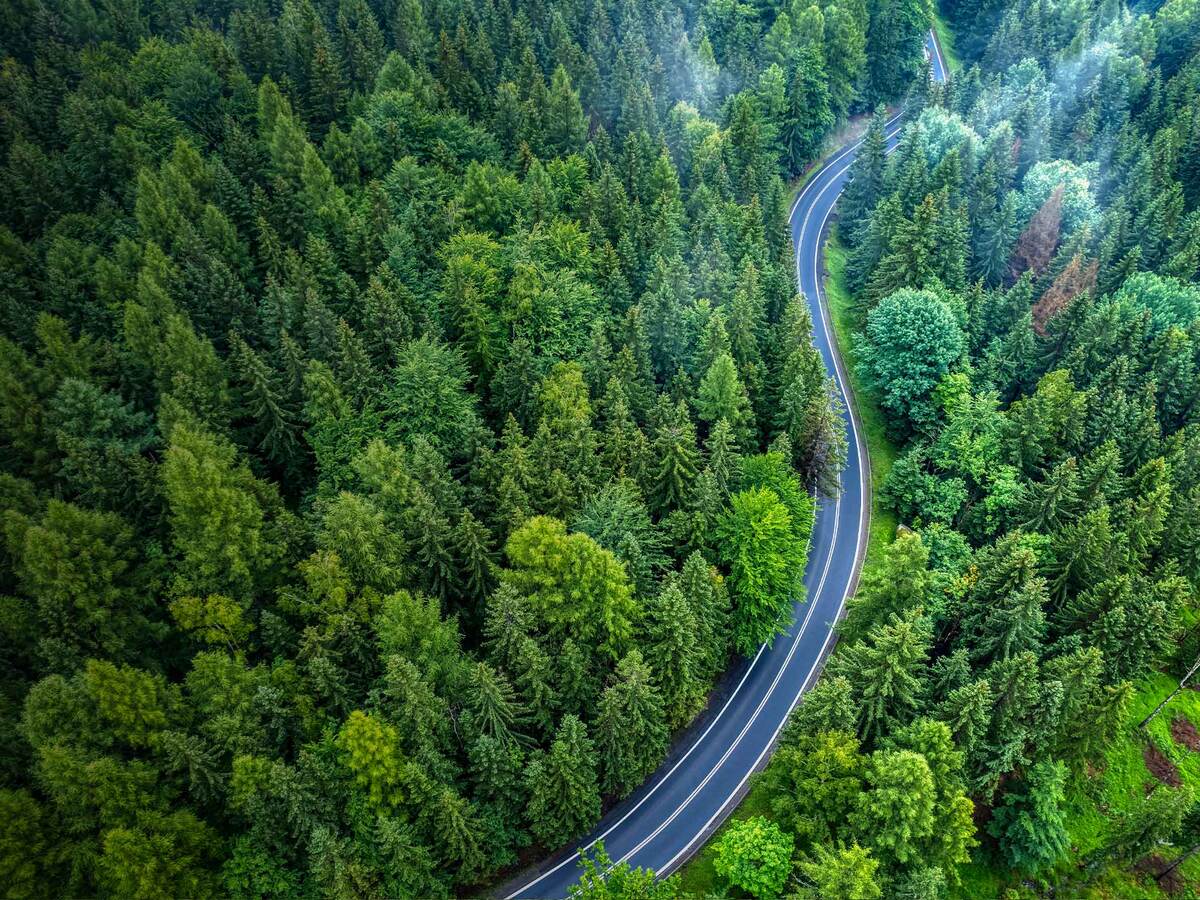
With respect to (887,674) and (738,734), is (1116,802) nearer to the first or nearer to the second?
(887,674)

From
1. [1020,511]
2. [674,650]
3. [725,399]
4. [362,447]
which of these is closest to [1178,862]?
[1020,511]

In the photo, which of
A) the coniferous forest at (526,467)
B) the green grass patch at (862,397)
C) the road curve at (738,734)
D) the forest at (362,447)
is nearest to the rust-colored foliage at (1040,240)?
the coniferous forest at (526,467)

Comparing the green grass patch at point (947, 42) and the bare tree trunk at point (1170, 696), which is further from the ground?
the green grass patch at point (947, 42)

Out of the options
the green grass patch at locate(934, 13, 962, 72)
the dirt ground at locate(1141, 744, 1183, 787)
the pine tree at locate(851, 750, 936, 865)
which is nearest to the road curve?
the pine tree at locate(851, 750, 936, 865)

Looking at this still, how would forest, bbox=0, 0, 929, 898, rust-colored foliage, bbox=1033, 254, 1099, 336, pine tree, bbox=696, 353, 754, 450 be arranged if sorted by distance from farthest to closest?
rust-colored foliage, bbox=1033, 254, 1099, 336
pine tree, bbox=696, 353, 754, 450
forest, bbox=0, 0, 929, 898

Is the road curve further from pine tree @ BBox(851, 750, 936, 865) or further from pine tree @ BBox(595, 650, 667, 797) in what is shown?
pine tree @ BBox(851, 750, 936, 865)

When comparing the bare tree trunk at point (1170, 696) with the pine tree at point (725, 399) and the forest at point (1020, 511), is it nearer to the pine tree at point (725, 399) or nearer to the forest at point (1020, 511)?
the forest at point (1020, 511)
